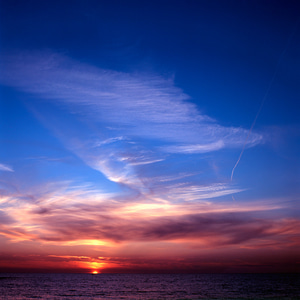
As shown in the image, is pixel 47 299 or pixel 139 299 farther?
pixel 47 299

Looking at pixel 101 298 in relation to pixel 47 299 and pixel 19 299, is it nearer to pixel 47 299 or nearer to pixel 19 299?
pixel 47 299

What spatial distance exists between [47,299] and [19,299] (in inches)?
188

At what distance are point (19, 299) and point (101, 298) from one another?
46.5 ft

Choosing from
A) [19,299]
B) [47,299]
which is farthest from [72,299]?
[19,299]

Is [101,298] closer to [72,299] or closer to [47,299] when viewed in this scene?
[72,299]

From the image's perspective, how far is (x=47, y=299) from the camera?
54.4m

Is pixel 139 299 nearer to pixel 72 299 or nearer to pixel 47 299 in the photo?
pixel 72 299

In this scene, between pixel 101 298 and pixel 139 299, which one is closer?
pixel 139 299

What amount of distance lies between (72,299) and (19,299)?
9023mm

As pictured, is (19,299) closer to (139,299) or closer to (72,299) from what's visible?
(72,299)

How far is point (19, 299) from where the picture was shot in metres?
52.4

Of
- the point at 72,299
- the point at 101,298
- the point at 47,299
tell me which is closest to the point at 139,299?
the point at 101,298

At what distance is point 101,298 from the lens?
5412 cm

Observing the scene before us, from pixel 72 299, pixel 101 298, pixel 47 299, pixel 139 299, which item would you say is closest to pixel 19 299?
pixel 47 299
